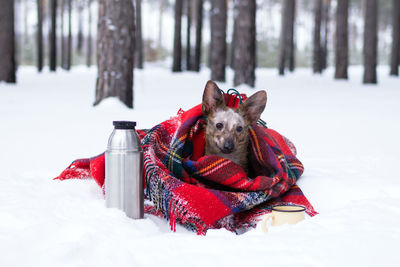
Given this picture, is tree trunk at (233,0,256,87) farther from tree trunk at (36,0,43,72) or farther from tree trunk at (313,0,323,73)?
tree trunk at (36,0,43,72)

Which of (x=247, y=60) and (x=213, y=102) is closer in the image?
(x=213, y=102)

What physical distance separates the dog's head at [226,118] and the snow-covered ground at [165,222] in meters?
0.77

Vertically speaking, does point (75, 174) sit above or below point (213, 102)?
below

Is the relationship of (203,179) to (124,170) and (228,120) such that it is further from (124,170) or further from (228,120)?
(124,170)

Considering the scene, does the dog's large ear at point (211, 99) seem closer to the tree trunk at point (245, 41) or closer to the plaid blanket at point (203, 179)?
the plaid blanket at point (203, 179)

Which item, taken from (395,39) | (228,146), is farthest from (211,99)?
(395,39)

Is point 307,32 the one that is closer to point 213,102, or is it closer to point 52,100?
point 52,100

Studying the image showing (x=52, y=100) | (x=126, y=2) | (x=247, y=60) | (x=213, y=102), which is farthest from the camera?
(x=247, y=60)

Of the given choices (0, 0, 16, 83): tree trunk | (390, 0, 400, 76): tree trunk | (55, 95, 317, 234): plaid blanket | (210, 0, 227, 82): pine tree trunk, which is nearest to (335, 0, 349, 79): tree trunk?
(390, 0, 400, 76): tree trunk

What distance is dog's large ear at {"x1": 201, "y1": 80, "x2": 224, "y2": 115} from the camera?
3586 mm

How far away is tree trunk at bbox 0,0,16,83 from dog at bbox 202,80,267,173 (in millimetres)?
9579

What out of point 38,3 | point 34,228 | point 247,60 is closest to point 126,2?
point 247,60

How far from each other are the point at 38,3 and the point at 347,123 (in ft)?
64.3

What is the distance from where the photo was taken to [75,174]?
3955mm
